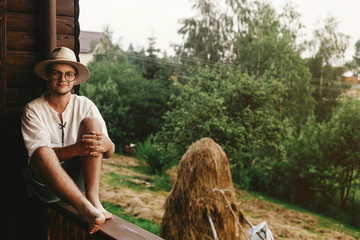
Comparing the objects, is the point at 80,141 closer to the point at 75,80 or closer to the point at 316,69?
the point at 75,80

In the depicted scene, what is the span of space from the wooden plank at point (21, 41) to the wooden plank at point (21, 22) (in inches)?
0.9

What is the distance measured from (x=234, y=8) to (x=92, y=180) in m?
16.6

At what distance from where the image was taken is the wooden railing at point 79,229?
1.12 metres

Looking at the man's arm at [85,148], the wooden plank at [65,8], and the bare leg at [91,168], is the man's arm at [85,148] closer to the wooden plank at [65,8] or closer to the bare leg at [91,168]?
the bare leg at [91,168]

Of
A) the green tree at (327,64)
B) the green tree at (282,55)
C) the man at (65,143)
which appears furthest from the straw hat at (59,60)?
the green tree at (327,64)

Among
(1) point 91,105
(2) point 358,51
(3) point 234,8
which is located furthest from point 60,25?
(2) point 358,51

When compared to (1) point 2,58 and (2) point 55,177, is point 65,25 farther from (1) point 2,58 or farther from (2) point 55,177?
(2) point 55,177

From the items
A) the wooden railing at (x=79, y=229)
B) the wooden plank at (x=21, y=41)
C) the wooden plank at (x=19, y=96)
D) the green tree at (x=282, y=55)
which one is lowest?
the wooden railing at (x=79, y=229)

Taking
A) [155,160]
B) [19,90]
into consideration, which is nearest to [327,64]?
[155,160]

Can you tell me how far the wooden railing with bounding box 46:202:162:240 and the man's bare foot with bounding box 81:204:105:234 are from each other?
0.06ft

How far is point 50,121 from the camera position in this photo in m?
1.71

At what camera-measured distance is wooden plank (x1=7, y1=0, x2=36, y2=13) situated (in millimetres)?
1902

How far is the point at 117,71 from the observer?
1617cm

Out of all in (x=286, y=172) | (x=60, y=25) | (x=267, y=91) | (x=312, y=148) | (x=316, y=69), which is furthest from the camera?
(x=316, y=69)
